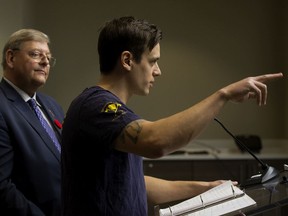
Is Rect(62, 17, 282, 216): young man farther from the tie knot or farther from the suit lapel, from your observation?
the tie knot

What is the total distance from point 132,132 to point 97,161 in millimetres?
140

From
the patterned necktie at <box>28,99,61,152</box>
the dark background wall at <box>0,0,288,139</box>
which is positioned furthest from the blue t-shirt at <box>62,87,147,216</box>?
the dark background wall at <box>0,0,288,139</box>

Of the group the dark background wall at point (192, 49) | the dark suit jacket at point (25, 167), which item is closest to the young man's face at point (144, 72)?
the dark suit jacket at point (25, 167)

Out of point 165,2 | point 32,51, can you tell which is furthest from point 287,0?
point 32,51

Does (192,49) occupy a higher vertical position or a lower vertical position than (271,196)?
higher

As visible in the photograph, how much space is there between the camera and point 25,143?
172 centimetres

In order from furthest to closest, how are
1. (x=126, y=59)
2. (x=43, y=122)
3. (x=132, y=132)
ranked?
(x=43, y=122) → (x=126, y=59) → (x=132, y=132)

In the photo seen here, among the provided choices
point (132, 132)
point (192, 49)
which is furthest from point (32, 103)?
point (192, 49)

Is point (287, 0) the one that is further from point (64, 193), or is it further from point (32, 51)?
point (64, 193)

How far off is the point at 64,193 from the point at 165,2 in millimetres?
3384

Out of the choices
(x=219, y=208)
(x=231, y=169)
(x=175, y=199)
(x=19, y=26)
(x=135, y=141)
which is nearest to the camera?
(x=135, y=141)

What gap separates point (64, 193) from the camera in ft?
3.95

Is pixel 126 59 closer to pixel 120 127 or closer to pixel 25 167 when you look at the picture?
pixel 120 127

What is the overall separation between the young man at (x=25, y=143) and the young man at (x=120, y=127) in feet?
1.75
